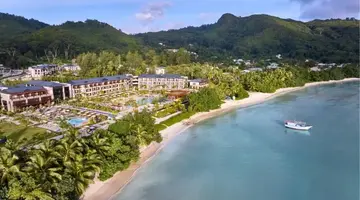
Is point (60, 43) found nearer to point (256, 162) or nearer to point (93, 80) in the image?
point (93, 80)

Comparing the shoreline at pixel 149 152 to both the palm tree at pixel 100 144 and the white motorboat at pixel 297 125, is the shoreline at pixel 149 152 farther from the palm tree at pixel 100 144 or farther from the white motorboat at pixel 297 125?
the white motorboat at pixel 297 125

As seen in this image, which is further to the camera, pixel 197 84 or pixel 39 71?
pixel 39 71

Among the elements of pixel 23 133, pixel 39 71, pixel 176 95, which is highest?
pixel 39 71

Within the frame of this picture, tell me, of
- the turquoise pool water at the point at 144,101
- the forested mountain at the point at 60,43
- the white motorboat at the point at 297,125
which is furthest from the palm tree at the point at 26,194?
the forested mountain at the point at 60,43

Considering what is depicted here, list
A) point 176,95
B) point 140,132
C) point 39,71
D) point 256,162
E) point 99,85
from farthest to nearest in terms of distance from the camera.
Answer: point 39,71 < point 99,85 < point 176,95 < point 140,132 < point 256,162

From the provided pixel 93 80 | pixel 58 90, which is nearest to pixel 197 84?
pixel 93 80

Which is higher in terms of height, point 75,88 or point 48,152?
point 75,88

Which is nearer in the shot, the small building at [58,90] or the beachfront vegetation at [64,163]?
the beachfront vegetation at [64,163]

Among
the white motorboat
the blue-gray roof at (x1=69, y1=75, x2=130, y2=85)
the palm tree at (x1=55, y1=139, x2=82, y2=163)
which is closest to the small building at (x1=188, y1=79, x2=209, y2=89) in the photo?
the blue-gray roof at (x1=69, y1=75, x2=130, y2=85)
